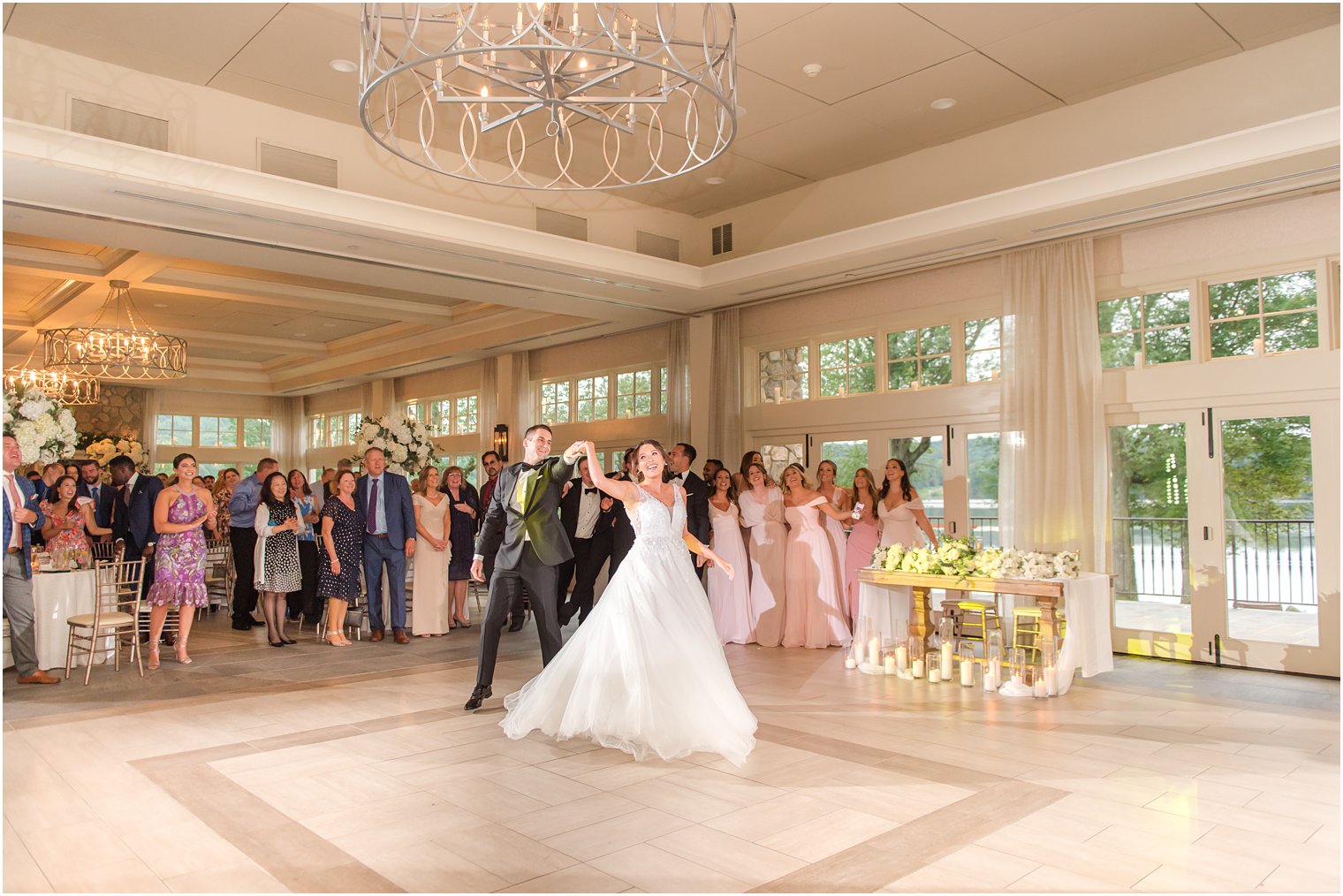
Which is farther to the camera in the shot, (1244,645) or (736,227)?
(736,227)

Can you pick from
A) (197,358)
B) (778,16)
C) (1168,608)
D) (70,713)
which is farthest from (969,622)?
(197,358)

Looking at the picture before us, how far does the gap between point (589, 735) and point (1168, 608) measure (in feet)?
17.3

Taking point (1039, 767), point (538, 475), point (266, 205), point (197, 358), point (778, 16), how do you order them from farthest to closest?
point (197, 358) < point (266, 205) < point (778, 16) < point (538, 475) < point (1039, 767)

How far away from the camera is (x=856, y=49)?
272 inches

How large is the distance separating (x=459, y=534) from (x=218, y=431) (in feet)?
46.0

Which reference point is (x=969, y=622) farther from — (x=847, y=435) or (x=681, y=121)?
(x=681, y=121)

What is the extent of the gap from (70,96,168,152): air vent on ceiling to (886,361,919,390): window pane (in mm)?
6741

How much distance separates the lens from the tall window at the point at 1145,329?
790 centimetres

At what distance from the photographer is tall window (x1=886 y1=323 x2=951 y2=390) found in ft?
30.9

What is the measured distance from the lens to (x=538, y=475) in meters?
5.74

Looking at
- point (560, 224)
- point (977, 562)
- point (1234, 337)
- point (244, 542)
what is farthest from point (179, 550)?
point (1234, 337)

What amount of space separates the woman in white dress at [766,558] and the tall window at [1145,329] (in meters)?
3.11

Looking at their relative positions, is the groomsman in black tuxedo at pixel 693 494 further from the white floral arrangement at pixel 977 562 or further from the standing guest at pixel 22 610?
the standing guest at pixel 22 610

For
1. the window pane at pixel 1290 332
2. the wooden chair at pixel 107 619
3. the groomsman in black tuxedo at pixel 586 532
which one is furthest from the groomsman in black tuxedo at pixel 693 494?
the window pane at pixel 1290 332
